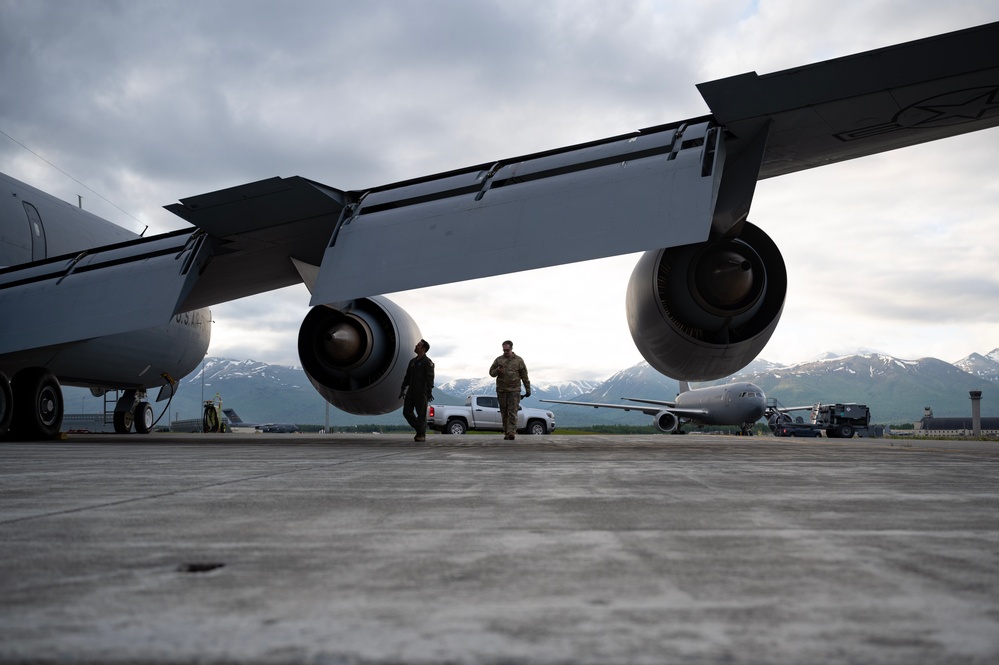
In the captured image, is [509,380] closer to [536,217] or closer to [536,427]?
[536,217]

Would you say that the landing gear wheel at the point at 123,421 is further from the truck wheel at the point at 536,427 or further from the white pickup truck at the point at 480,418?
the truck wheel at the point at 536,427

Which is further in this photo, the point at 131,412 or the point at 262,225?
the point at 131,412

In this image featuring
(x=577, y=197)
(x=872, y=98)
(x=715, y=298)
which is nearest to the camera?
(x=872, y=98)

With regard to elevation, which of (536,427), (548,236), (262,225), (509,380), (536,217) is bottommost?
(536,427)

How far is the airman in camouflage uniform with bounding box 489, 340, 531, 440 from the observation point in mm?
12055

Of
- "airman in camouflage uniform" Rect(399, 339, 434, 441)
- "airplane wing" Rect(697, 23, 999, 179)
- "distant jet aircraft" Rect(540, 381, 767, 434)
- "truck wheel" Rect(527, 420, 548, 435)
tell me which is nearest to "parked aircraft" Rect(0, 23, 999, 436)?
"airplane wing" Rect(697, 23, 999, 179)

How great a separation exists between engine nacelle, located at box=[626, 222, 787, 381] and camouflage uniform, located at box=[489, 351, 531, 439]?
3.46m

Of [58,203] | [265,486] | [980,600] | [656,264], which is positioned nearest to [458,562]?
[980,600]

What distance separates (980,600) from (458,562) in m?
1.18

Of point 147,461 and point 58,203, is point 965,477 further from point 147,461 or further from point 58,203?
point 58,203

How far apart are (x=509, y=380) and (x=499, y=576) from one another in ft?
34.0

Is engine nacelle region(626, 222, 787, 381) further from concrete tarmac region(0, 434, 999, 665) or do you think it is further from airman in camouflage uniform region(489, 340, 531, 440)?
concrete tarmac region(0, 434, 999, 665)

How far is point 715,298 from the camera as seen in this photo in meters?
8.60

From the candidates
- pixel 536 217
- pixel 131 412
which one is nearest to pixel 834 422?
pixel 131 412
